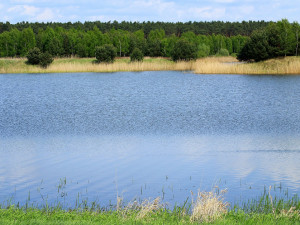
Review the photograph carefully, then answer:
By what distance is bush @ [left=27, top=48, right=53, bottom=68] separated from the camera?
49.8 meters

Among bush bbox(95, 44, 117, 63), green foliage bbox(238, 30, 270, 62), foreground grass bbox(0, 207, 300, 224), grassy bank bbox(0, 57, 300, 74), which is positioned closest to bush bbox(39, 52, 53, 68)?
grassy bank bbox(0, 57, 300, 74)

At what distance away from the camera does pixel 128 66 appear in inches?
1988

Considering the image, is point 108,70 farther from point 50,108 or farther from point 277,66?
point 50,108

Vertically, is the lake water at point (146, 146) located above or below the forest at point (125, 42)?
below

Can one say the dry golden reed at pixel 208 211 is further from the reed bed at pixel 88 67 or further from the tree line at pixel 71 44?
the tree line at pixel 71 44

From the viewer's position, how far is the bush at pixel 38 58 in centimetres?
4975

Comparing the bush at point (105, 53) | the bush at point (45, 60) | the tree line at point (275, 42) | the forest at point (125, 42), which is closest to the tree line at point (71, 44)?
the forest at point (125, 42)

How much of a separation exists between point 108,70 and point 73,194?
41.4 meters

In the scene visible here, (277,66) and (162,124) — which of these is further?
(277,66)

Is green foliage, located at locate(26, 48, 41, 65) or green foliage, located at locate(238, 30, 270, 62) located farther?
green foliage, located at locate(26, 48, 41, 65)

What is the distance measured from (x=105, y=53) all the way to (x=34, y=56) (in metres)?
8.21

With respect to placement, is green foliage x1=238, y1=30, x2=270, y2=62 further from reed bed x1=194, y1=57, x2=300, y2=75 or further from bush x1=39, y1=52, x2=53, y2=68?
bush x1=39, y1=52, x2=53, y2=68

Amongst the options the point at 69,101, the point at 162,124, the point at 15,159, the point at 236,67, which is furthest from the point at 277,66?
the point at 15,159

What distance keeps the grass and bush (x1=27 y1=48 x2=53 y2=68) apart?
145 ft
